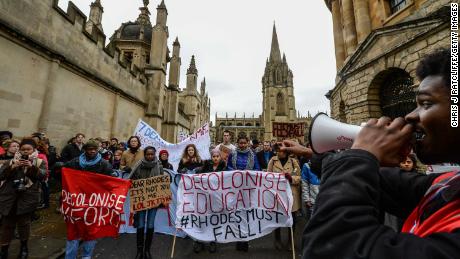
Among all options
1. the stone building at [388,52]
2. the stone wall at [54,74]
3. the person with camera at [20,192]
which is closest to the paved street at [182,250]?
the person with camera at [20,192]

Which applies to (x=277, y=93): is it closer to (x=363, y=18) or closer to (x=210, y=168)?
(x=363, y=18)

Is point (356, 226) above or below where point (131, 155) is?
below

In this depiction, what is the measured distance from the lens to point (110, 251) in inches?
183

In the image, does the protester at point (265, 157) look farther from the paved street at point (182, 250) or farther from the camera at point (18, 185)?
the camera at point (18, 185)

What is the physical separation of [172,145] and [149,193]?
4372 mm

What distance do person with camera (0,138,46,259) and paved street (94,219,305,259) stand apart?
136 centimetres

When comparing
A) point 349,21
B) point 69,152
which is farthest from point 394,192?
point 349,21

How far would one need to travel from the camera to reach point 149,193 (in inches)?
185

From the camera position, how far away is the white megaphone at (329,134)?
4.06 ft

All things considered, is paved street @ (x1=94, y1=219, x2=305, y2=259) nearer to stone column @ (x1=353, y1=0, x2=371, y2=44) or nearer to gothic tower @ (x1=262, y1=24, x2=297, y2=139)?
stone column @ (x1=353, y1=0, x2=371, y2=44)

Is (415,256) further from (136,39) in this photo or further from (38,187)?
(136,39)

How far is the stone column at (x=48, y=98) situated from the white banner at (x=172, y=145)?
2.78 meters

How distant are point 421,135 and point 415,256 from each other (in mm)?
499

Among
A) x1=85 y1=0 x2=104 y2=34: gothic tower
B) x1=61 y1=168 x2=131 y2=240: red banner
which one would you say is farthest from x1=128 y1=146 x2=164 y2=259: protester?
x1=85 y1=0 x2=104 y2=34: gothic tower
